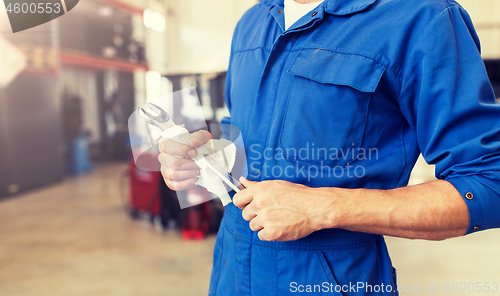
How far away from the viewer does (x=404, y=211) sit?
603mm

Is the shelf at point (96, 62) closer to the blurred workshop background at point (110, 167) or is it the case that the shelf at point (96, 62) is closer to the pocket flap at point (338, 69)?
the blurred workshop background at point (110, 167)

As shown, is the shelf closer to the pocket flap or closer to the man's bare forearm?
the pocket flap

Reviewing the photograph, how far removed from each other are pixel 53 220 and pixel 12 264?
1.10 metres

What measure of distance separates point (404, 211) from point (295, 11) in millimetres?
523

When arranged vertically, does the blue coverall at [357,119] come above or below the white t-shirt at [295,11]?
below

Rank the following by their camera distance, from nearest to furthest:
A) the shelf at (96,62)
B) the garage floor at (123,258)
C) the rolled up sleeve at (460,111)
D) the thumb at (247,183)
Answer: the rolled up sleeve at (460,111) → the thumb at (247,183) → the garage floor at (123,258) → the shelf at (96,62)

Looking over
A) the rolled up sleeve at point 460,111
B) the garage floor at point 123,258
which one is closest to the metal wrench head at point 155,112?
the rolled up sleeve at point 460,111

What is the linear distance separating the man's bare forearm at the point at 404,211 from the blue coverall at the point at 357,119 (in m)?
0.02

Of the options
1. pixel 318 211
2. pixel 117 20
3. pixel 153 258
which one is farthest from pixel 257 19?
pixel 117 20

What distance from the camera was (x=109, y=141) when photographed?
7543mm

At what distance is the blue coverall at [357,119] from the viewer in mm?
599

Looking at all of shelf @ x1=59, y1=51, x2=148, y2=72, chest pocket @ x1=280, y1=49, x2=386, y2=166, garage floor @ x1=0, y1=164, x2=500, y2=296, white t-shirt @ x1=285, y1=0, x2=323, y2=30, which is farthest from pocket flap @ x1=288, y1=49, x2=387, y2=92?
shelf @ x1=59, y1=51, x2=148, y2=72

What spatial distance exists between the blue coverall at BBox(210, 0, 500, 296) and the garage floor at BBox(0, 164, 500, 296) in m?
2.04

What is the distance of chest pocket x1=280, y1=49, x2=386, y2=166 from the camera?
0.67 m
